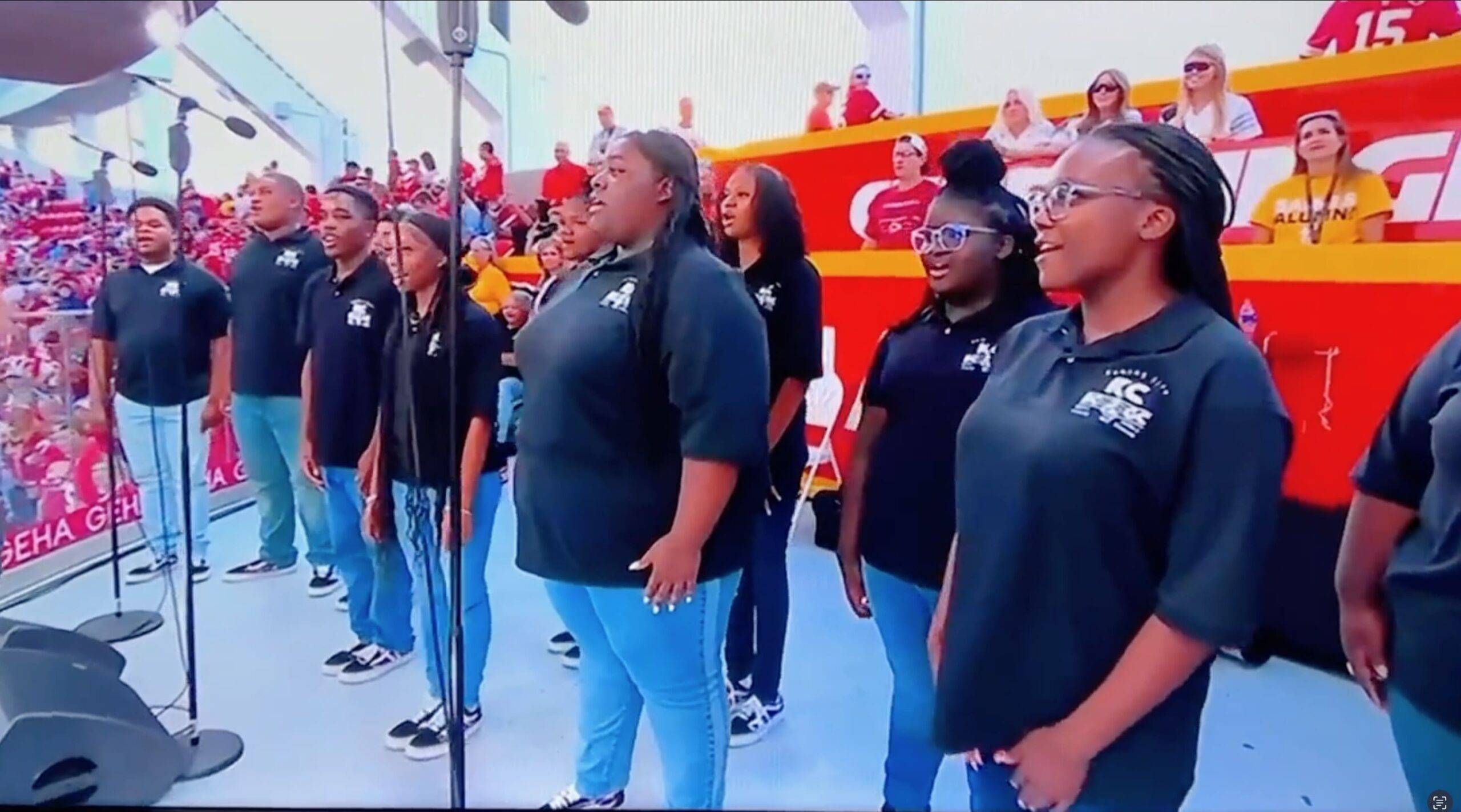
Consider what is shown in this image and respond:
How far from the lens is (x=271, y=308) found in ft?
4.06

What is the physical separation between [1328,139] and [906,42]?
40.8 inches

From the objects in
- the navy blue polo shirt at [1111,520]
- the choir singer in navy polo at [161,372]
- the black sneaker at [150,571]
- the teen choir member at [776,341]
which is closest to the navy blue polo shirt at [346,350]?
the choir singer in navy polo at [161,372]

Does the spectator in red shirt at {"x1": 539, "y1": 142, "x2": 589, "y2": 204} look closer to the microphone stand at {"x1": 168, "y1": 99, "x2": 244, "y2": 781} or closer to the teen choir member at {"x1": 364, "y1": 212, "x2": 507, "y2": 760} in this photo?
the teen choir member at {"x1": 364, "y1": 212, "x2": 507, "y2": 760}

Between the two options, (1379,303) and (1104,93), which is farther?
(1104,93)

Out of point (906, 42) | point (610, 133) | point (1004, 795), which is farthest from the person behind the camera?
point (906, 42)

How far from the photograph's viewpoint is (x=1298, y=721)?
3.62 feet

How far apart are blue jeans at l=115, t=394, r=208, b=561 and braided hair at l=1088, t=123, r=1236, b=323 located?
1.09 metres

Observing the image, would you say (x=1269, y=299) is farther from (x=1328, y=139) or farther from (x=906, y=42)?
(x=906, y=42)

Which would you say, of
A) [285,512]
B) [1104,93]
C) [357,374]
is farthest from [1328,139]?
[285,512]

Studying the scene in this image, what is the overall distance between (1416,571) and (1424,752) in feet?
0.47

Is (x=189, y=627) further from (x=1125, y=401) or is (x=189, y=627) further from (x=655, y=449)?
(x=1125, y=401)

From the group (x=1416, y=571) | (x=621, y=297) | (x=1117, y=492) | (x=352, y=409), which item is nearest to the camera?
(x=1117, y=492)

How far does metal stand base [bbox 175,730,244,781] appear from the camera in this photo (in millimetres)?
1005

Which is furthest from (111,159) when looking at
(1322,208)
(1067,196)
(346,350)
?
(1322,208)
